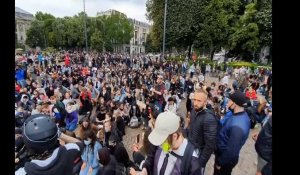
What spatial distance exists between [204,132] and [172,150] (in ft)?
3.96

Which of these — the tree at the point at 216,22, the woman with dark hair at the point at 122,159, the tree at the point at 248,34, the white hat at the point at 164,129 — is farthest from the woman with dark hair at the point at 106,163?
the tree at the point at 216,22

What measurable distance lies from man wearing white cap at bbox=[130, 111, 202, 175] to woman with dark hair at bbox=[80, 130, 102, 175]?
1939 millimetres

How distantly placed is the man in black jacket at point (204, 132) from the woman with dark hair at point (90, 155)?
66.9 inches

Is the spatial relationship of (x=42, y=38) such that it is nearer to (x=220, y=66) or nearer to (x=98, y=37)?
(x=98, y=37)

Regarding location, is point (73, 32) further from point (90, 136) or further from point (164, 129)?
point (164, 129)

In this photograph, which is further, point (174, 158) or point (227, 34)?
point (227, 34)

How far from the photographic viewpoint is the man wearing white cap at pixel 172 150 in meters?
2.78

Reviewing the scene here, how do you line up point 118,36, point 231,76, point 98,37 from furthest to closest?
1. point 118,36
2. point 98,37
3. point 231,76

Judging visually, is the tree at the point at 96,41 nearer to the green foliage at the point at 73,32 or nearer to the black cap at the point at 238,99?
the green foliage at the point at 73,32

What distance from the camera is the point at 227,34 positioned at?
38.3 metres
